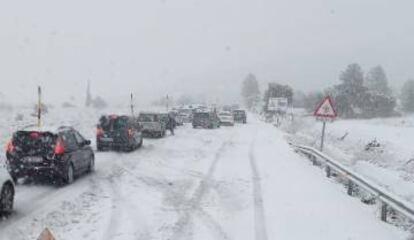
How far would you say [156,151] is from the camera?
2494cm

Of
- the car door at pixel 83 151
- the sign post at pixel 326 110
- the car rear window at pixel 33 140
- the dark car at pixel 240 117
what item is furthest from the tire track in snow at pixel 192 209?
the dark car at pixel 240 117

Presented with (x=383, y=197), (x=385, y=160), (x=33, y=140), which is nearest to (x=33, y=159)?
(x=33, y=140)

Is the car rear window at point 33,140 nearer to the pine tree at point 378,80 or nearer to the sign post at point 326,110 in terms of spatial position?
the sign post at point 326,110

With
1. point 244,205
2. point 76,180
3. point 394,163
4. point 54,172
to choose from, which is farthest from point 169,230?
point 394,163

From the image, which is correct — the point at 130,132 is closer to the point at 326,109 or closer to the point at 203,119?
the point at 326,109

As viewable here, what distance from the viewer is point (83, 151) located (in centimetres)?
1606

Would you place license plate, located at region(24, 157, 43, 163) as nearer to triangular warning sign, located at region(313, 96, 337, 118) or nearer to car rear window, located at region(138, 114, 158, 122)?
triangular warning sign, located at region(313, 96, 337, 118)

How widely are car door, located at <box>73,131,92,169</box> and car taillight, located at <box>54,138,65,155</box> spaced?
1414 millimetres

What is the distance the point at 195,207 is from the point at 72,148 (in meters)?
4.93

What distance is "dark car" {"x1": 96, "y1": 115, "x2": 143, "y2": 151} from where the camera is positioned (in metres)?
24.3

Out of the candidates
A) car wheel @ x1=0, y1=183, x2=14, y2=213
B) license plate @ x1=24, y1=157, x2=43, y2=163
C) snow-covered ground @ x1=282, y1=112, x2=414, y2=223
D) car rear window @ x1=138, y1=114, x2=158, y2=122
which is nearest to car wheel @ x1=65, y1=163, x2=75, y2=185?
license plate @ x1=24, y1=157, x2=43, y2=163

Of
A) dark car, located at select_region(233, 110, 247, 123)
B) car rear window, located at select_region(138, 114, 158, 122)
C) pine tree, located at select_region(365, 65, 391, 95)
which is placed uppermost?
pine tree, located at select_region(365, 65, 391, 95)

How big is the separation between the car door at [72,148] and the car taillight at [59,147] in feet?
0.83

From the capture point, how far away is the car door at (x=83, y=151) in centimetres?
1570
